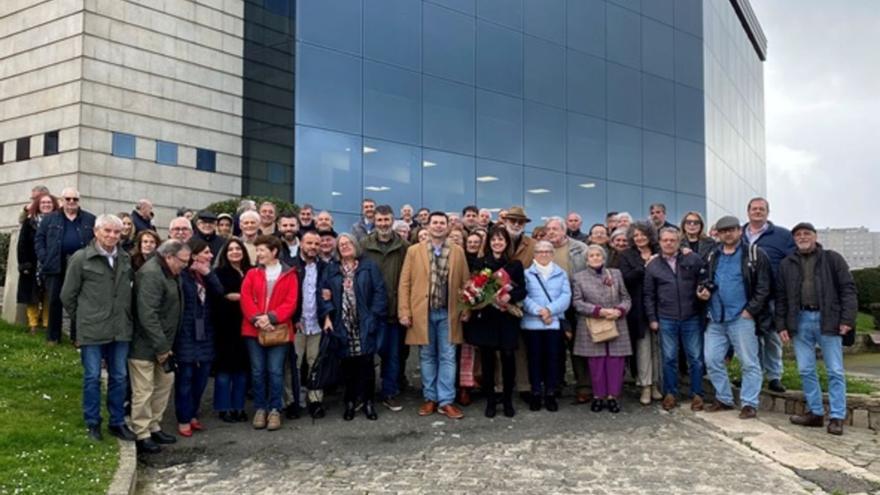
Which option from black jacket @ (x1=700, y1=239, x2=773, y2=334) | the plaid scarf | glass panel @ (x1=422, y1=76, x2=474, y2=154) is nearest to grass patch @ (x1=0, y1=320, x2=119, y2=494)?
the plaid scarf

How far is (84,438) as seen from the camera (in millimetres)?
6027

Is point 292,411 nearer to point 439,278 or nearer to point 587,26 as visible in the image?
point 439,278

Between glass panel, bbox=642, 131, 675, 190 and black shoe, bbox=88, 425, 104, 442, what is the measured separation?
2258 centimetres

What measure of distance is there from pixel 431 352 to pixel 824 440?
405 cm

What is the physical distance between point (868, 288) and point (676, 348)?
1705 centimetres

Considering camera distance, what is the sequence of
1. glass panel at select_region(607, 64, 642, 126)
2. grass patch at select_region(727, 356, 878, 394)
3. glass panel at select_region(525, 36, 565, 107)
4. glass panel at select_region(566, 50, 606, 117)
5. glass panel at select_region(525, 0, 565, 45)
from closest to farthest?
1. grass patch at select_region(727, 356, 878, 394)
2. glass panel at select_region(525, 36, 565, 107)
3. glass panel at select_region(525, 0, 565, 45)
4. glass panel at select_region(566, 50, 606, 117)
5. glass panel at select_region(607, 64, 642, 126)

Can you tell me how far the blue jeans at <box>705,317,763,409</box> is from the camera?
25.3 ft

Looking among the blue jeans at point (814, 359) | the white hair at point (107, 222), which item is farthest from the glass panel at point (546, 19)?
the white hair at point (107, 222)

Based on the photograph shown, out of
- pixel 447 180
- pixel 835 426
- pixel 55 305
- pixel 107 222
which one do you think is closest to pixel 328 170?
pixel 447 180

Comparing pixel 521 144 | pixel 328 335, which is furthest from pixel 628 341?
pixel 521 144

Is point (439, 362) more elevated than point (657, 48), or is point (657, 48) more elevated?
point (657, 48)

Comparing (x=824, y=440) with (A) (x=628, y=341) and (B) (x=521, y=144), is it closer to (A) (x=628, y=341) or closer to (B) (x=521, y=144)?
(A) (x=628, y=341)

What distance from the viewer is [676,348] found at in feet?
26.6

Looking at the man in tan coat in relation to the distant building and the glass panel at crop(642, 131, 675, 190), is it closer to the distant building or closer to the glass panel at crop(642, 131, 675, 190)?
the glass panel at crop(642, 131, 675, 190)
